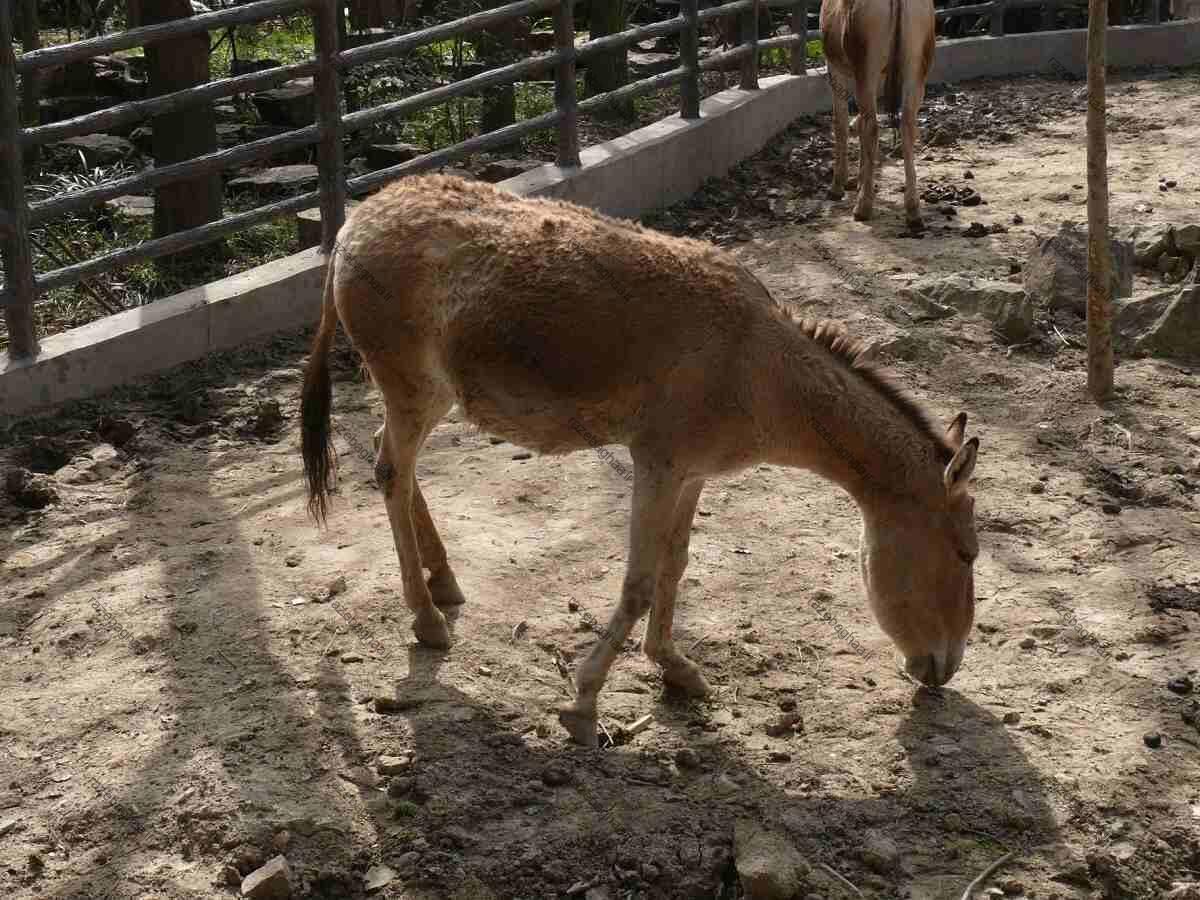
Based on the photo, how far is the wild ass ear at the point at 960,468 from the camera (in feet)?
14.4

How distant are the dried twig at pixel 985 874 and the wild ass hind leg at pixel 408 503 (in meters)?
2.01

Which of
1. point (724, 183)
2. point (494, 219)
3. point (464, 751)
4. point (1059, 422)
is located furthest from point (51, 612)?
point (724, 183)

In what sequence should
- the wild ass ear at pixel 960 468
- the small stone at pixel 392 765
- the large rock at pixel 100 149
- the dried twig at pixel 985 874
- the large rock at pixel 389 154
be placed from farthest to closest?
1. the large rock at pixel 100 149
2. the large rock at pixel 389 154
3. the small stone at pixel 392 765
4. the wild ass ear at pixel 960 468
5. the dried twig at pixel 985 874

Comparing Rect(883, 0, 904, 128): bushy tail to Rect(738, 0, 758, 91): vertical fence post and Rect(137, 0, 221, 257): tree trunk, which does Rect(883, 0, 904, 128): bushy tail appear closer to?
Rect(738, 0, 758, 91): vertical fence post

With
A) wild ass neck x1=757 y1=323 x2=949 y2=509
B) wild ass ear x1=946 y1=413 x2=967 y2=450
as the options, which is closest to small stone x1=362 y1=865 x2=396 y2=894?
wild ass neck x1=757 y1=323 x2=949 y2=509

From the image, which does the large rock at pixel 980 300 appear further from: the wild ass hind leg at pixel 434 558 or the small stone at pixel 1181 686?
the wild ass hind leg at pixel 434 558

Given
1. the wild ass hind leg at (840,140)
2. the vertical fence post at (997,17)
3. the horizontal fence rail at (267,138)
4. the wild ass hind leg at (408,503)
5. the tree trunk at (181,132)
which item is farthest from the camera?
the vertical fence post at (997,17)

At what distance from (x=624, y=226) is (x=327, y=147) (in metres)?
3.70

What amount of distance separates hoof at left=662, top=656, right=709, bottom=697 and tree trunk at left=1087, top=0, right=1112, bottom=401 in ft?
10.9

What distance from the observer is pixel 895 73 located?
10.3 metres

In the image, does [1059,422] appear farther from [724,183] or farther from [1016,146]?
[1016,146]

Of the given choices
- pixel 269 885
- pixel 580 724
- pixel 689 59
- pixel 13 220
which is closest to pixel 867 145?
pixel 689 59

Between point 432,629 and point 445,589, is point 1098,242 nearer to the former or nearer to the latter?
point 445,589

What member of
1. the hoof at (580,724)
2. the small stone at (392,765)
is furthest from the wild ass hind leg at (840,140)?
the small stone at (392,765)
